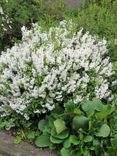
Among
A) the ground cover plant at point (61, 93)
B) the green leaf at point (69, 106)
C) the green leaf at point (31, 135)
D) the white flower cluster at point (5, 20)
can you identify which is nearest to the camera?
the ground cover plant at point (61, 93)

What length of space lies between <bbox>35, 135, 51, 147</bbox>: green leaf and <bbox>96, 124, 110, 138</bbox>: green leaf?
0.55 meters

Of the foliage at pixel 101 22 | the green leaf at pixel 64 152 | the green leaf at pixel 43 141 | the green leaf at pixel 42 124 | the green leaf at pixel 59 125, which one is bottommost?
the green leaf at pixel 64 152

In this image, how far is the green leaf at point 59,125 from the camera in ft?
15.8

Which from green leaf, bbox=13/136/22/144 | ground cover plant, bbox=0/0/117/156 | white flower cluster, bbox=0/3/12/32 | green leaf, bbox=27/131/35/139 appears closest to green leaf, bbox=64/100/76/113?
ground cover plant, bbox=0/0/117/156

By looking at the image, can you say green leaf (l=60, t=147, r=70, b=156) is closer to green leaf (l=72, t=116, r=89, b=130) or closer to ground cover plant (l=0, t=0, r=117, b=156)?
ground cover plant (l=0, t=0, r=117, b=156)

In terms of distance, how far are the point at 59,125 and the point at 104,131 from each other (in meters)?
0.46

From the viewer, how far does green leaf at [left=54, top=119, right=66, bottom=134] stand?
15.8ft

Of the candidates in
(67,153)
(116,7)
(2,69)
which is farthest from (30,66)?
(116,7)

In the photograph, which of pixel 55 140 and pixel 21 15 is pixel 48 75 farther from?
pixel 21 15

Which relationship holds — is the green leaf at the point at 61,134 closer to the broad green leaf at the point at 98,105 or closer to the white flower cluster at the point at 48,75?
the white flower cluster at the point at 48,75

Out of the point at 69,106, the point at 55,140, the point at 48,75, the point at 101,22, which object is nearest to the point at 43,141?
the point at 55,140

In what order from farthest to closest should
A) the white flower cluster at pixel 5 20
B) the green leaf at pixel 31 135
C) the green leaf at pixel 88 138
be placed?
the white flower cluster at pixel 5 20, the green leaf at pixel 31 135, the green leaf at pixel 88 138

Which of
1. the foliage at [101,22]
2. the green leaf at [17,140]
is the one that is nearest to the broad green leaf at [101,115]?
the green leaf at [17,140]

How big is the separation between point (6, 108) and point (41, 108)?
0.39m
